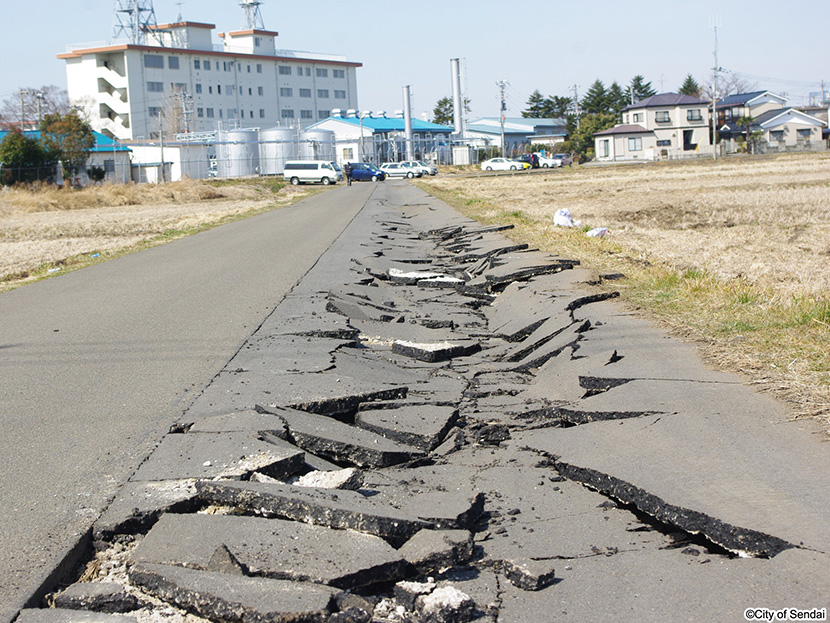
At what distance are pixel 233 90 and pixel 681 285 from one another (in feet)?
345

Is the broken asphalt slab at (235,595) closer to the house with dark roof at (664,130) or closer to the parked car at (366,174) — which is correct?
the parked car at (366,174)

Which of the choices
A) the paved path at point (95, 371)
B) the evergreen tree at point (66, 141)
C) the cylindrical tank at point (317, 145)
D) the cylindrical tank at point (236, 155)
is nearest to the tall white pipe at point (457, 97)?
the cylindrical tank at point (317, 145)

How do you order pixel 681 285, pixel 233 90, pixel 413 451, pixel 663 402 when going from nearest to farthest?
pixel 413 451 < pixel 663 402 < pixel 681 285 < pixel 233 90

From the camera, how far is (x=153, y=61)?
96.4 metres

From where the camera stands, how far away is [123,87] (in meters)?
94.9

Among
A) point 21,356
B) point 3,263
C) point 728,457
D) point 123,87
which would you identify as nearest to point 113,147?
point 123,87

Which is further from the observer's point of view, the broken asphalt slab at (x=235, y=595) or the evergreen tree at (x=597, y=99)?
the evergreen tree at (x=597, y=99)

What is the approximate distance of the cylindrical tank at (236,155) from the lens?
3100 inches

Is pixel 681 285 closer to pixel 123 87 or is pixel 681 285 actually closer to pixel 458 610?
pixel 458 610

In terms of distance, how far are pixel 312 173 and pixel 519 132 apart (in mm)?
63503

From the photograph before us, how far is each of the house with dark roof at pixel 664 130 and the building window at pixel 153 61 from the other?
51898mm

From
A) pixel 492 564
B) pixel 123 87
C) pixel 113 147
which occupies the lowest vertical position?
pixel 492 564

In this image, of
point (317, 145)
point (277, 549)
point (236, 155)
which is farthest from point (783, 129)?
point (277, 549)

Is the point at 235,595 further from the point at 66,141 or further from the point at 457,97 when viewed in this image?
the point at 457,97
